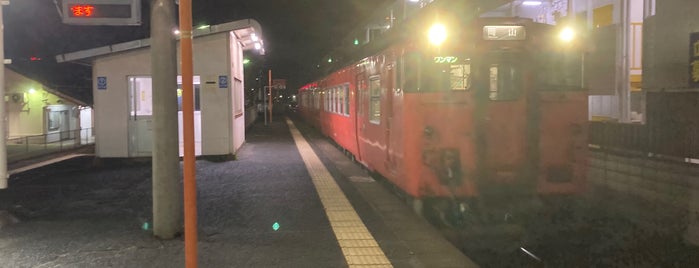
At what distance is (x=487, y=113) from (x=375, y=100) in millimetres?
2578

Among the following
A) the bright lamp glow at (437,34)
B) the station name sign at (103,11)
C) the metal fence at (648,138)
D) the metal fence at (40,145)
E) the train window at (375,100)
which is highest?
the station name sign at (103,11)

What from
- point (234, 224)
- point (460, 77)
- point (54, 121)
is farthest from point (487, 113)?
point (54, 121)

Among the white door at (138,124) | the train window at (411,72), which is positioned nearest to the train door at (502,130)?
the train window at (411,72)

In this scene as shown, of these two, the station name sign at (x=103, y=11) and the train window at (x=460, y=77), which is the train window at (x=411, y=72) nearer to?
the train window at (x=460, y=77)

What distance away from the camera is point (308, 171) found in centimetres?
1048

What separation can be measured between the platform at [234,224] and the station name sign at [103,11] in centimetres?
214

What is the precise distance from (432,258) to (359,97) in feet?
18.4

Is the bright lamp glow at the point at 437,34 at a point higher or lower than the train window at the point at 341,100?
higher

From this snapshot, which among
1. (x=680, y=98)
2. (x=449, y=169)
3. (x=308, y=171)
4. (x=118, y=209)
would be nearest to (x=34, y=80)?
(x=308, y=171)

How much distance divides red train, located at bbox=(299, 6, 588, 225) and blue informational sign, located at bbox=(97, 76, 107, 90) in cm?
743

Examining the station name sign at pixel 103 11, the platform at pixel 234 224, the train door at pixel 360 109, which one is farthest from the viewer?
the train door at pixel 360 109

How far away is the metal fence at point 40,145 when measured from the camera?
15.4 m

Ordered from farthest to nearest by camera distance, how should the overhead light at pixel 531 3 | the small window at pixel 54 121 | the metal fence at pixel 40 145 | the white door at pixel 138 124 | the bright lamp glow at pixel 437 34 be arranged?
the small window at pixel 54 121 → the metal fence at pixel 40 145 → the overhead light at pixel 531 3 → the white door at pixel 138 124 → the bright lamp glow at pixel 437 34

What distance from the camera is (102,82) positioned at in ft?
38.3
